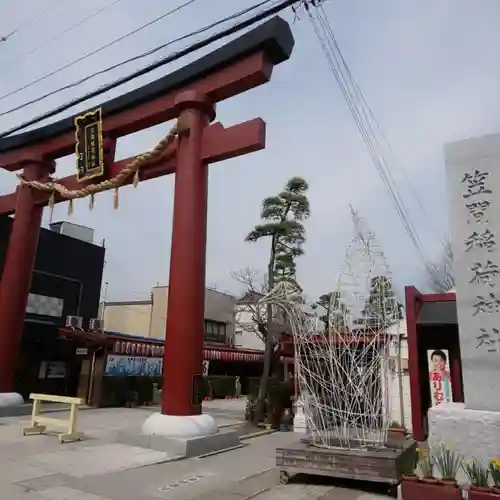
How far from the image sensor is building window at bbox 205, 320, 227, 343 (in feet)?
98.3

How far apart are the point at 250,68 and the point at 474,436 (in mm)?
7638

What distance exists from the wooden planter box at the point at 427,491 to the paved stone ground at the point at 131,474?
1.17m

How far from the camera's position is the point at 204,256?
9617 mm

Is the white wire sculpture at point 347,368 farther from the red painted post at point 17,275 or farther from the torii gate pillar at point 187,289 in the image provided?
the red painted post at point 17,275

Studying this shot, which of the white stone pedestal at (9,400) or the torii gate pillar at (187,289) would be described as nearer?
the torii gate pillar at (187,289)

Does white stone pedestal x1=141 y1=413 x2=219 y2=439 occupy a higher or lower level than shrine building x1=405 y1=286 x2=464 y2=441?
lower

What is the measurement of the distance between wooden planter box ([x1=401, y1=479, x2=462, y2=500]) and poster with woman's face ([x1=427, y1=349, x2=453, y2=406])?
9747 millimetres

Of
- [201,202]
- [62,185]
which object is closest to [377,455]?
[201,202]

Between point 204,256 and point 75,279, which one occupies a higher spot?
point 75,279

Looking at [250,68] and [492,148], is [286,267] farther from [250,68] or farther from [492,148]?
[492,148]

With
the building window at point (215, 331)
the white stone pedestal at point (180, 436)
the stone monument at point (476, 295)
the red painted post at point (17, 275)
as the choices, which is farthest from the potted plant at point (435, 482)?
the building window at point (215, 331)

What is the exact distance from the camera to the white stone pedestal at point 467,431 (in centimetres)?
502

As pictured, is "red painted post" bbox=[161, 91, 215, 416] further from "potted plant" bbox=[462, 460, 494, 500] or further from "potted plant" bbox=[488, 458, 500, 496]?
"potted plant" bbox=[488, 458, 500, 496]

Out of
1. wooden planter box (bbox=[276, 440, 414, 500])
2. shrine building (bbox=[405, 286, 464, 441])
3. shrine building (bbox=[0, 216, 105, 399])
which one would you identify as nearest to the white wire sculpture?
wooden planter box (bbox=[276, 440, 414, 500])
